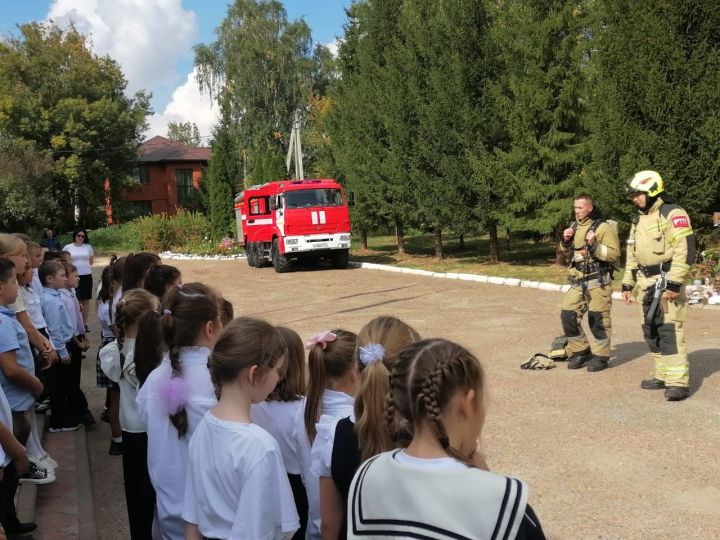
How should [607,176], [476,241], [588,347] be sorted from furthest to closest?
1. [476,241]
2. [607,176]
3. [588,347]

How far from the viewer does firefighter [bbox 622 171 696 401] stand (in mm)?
6406

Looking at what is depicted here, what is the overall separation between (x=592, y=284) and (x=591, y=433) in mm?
2419

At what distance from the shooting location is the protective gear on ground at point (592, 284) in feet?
24.8

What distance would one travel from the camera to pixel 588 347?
790 centimetres

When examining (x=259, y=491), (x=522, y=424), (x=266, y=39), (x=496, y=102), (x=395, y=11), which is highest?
Result: (x=266, y=39)

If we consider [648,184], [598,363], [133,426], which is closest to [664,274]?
[648,184]

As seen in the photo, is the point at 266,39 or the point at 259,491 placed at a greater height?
the point at 266,39

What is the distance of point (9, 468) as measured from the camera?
140 inches

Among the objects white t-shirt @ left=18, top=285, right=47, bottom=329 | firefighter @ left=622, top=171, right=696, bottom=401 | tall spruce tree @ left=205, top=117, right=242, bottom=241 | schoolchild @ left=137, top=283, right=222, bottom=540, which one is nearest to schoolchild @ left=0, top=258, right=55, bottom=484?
white t-shirt @ left=18, top=285, right=47, bottom=329

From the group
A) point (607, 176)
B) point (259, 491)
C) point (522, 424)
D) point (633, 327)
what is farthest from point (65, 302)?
point (607, 176)

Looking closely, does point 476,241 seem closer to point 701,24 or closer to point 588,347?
point 701,24

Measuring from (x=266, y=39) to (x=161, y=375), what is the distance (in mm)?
44741

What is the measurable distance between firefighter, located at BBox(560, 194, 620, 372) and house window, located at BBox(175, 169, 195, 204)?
54686mm

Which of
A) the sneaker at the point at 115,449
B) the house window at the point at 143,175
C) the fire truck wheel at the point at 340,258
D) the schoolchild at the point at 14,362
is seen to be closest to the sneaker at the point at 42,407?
the sneaker at the point at 115,449
